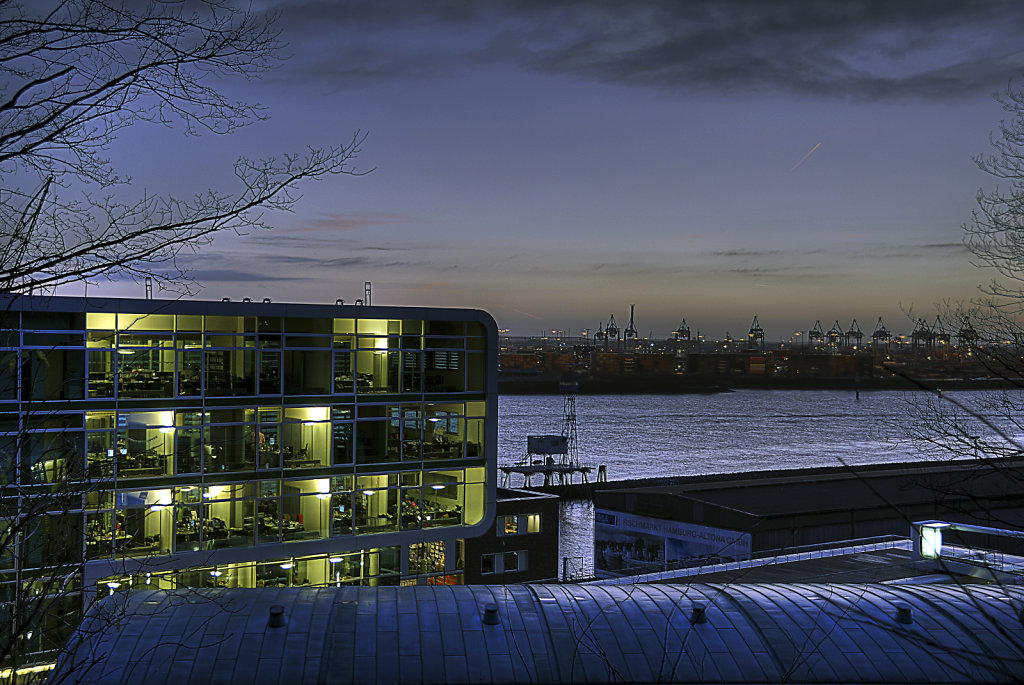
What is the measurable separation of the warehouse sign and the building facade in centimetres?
1614

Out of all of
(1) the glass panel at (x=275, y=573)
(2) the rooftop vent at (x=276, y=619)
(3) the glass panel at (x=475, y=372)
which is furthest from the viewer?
(3) the glass panel at (x=475, y=372)

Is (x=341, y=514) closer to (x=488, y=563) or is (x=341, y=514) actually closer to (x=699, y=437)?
(x=488, y=563)

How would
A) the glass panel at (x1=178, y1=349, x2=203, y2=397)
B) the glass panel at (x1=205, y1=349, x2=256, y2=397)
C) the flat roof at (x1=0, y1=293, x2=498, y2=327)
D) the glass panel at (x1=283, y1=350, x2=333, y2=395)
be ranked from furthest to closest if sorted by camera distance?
the glass panel at (x1=283, y1=350, x2=333, y2=395) → the glass panel at (x1=205, y1=349, x2=256, y2=397) → the glass panel at (x1=178, y1=349, x2=203, y2=397) → the flat roof at (x1=0, y1=293, x2=498, y2=327)

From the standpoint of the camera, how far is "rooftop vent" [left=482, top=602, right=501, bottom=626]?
13203 millimetres

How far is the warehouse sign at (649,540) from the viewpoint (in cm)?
4069

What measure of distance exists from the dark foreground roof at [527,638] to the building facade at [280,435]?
7.93 metres

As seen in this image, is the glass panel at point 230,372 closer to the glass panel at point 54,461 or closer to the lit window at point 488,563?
the lit window at point 488,563

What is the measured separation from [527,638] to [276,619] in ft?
11.6

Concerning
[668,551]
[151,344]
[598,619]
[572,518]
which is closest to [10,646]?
[598,619]

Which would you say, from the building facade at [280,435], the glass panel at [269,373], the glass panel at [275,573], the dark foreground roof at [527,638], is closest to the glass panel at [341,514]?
the building facade at [280,435]

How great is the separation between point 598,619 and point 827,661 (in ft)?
10.4

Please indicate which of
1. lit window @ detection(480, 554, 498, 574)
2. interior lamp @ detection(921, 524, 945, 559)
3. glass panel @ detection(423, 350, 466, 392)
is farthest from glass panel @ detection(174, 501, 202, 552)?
interior lamp @ detection(921, 524, 945, 559)

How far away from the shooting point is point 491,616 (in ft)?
43.5

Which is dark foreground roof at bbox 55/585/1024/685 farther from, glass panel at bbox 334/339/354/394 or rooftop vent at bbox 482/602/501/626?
glass panel at bbox 334/339/354/394
